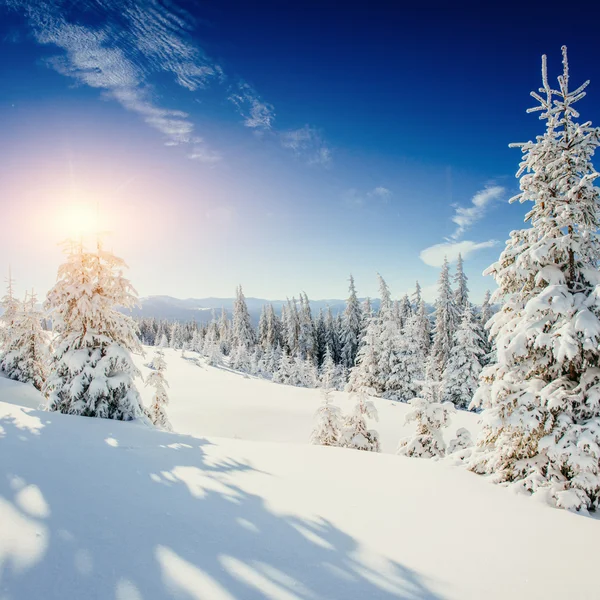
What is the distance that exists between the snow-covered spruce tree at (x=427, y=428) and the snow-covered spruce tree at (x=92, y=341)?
29.9 ft

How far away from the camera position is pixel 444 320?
123 feet

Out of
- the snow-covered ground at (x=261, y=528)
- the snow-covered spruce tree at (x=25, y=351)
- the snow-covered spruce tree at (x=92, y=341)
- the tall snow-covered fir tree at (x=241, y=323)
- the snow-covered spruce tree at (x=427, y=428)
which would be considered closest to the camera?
the snow-covered ground at (x=261, y=528)

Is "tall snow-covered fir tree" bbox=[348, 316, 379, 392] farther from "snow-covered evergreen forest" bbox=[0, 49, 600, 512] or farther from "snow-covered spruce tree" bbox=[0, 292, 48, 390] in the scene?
"snow-covered spruce tree" bbox=[0, 292, 48, 390]

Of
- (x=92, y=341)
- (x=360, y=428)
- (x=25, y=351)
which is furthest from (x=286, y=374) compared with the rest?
(x=92, y=341)

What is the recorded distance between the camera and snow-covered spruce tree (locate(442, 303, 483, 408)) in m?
30.2

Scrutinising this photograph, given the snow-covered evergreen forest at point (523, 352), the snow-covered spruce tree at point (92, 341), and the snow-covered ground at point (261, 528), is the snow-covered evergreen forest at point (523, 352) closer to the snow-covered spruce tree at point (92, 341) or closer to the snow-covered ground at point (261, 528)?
the snow-covered spruce tree at point (92, 341)

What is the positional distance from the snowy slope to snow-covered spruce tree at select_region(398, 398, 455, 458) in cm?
818

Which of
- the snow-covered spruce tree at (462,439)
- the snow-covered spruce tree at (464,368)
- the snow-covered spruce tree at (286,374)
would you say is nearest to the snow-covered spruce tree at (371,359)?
the snow-covered spruce tree at (464,368)

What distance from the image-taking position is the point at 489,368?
6.95m

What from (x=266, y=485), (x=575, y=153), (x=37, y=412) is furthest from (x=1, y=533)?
(x=575, y=153)

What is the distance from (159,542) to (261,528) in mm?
1107

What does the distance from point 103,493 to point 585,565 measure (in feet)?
19.1

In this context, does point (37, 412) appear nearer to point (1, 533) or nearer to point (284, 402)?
point (1, 533)

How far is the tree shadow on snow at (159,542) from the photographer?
265 centimetres
